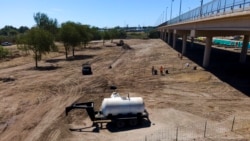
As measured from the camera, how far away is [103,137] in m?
20.5

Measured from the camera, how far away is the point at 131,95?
1259 inches

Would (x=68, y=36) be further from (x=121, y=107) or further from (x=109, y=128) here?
(x=109, y=128)

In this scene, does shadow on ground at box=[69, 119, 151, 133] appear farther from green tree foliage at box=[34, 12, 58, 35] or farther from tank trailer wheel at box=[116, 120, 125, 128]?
green tree foliage at box=[34, 12, 58, 35]

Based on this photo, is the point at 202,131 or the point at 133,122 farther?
the point at 133,122

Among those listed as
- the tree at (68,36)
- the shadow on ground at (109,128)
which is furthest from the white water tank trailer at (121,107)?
the tree at (68,36)

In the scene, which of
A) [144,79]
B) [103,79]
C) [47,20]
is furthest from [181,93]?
[47,20]

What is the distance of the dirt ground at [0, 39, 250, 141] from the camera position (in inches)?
822

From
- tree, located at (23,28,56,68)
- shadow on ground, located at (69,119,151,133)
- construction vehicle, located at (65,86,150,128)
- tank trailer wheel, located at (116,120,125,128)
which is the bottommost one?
shadow on ground, located at (69,119,151,133)

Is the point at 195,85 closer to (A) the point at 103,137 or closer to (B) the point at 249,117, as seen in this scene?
(B) the point at 249,117

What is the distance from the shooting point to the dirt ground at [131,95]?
20.9 meters

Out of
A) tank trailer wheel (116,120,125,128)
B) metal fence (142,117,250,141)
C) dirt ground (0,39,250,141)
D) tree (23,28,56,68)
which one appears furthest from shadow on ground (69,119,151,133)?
tree (23,28,56,68)

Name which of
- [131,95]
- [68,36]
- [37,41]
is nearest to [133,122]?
[131,95]

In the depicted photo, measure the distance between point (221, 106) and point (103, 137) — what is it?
44.2 ft

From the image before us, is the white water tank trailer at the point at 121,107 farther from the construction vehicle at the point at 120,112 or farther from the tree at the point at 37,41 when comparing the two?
the tree at the point at 37,41
